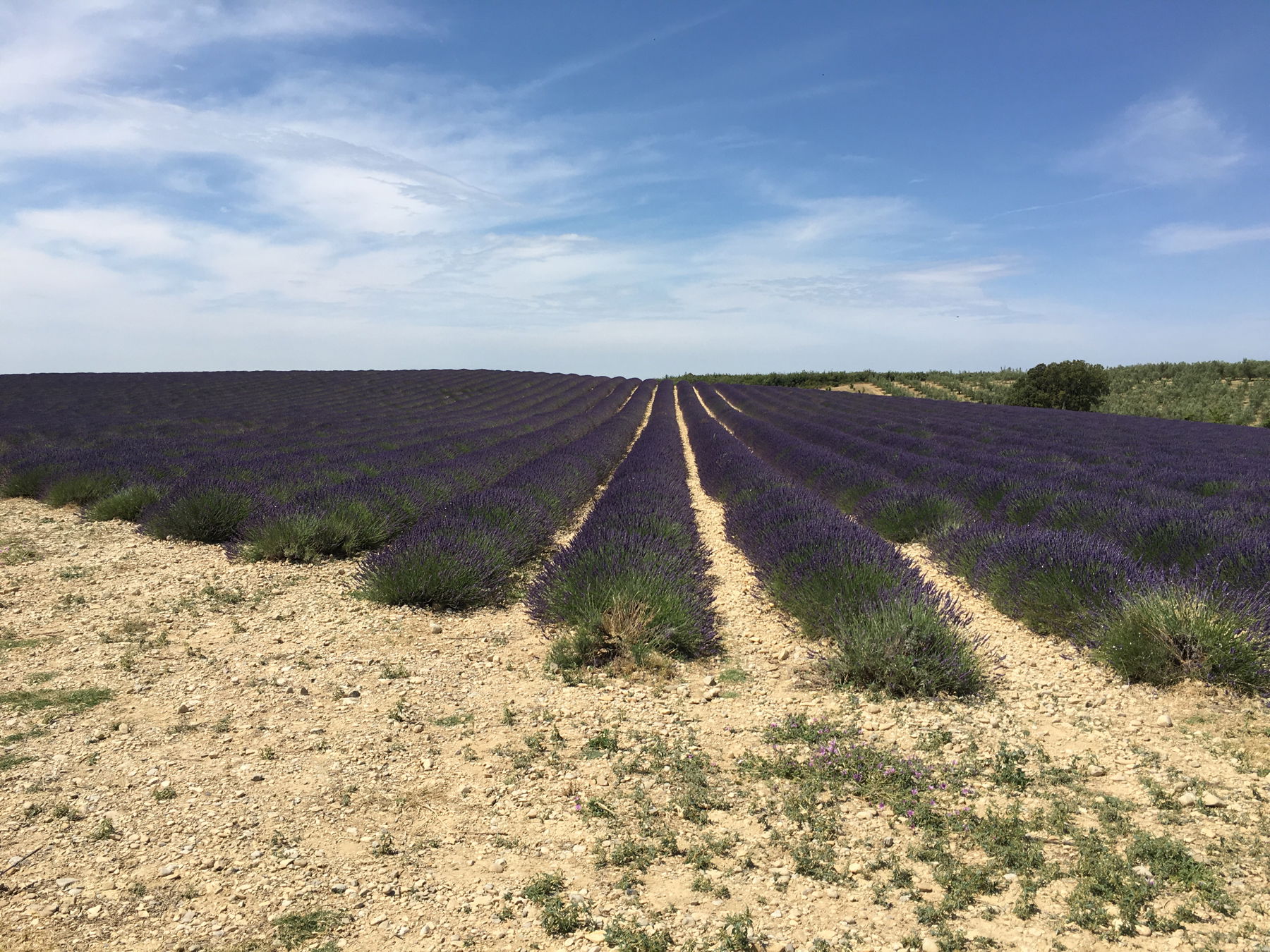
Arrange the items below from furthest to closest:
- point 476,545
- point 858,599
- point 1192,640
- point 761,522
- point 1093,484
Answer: point 1093,484 → point 761,522 → point 476,545 → point 858,599 → point 1192,640

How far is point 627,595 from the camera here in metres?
4.00

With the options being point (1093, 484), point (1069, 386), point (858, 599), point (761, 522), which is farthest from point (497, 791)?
point (1069, 386)

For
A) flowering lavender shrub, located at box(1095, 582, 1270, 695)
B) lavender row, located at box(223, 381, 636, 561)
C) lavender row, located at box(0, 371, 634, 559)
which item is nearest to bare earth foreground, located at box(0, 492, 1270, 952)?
flowering lavender shrub, located at box(1095, 582, 1270, 695)

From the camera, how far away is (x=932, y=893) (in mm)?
2006

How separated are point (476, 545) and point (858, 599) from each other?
2.66m

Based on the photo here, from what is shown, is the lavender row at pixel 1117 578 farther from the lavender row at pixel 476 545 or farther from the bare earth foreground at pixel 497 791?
the lavender row at pixel 476 545

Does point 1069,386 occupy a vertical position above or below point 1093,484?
above

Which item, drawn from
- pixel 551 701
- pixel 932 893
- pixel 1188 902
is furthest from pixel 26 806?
pixel 1188 902

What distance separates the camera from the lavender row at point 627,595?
153 inches

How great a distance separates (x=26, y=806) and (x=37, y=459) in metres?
8.89

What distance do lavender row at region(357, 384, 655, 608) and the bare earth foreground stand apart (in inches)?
18.6

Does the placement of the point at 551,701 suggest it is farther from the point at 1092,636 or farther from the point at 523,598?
the point at 1092,636

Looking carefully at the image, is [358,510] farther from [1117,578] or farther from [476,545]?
[1117,578]

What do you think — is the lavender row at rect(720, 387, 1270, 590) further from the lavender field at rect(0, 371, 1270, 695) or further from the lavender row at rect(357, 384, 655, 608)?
the lavender row at rect(357, 384, 655, 608)
